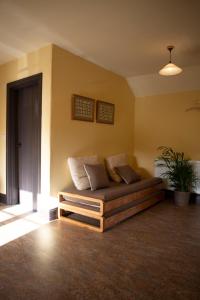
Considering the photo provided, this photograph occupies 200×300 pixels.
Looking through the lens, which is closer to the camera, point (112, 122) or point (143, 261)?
point (143, 261)

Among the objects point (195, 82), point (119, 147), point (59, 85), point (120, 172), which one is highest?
point (195, 82)

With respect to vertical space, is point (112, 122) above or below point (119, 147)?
above

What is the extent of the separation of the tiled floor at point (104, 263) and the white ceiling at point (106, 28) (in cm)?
251

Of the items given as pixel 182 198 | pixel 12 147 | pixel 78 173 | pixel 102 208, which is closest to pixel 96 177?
pixel 78 173

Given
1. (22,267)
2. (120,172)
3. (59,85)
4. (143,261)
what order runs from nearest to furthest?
(22,267) → (143,261) → (59,85) → (120,172)

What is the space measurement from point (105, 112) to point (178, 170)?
1733 millimetres

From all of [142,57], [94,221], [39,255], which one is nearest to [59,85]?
[142,57]

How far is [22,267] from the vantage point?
2031 mm

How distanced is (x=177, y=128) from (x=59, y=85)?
2.67m

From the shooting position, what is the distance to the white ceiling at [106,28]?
2268 mm

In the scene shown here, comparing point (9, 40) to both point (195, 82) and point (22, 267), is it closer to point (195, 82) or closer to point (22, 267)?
point (22, 267)

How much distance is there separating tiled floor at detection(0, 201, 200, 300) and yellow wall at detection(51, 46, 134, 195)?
956 mm

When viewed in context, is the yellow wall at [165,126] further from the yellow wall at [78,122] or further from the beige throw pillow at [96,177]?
the beige throw pillow at [96,177]

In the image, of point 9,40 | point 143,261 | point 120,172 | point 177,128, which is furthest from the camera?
point 177,128
